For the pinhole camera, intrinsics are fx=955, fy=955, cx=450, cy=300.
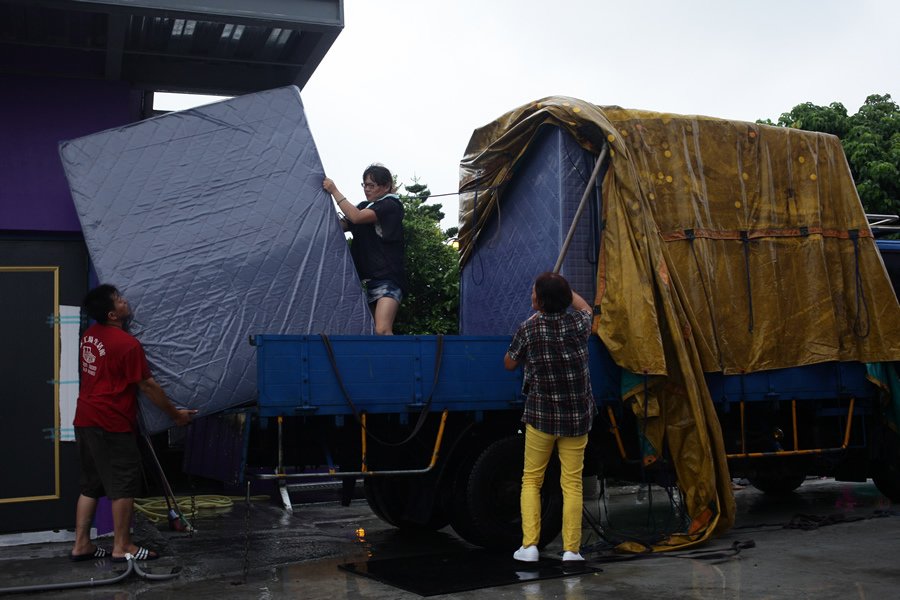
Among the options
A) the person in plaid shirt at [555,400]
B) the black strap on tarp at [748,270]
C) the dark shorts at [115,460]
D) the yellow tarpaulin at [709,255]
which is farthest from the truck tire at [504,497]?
the dark shorts at [115,460]

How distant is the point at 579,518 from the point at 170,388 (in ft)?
9.22

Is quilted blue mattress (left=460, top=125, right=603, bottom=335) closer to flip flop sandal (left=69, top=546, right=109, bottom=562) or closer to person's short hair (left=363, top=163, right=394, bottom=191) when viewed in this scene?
person's short hair (left=363, top=163, right=394, bottom=191)

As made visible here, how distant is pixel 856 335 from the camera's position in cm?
809

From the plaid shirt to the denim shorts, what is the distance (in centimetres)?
127

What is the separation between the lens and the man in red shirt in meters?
6.13

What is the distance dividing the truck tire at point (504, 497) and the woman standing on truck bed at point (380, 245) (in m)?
1.23

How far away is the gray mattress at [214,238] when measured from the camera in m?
6.29

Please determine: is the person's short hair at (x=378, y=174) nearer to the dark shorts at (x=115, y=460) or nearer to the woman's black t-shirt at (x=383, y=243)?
the woman's black t-shirt at (x=383, y=243)

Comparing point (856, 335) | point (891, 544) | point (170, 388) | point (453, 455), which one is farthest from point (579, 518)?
point (856, 335)

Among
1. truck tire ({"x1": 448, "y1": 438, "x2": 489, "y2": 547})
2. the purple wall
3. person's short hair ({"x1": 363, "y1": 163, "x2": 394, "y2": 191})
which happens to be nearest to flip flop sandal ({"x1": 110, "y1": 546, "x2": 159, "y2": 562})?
truck tire ({"x1": 448, "y1": 438, "x2": 489, "y2": 547})

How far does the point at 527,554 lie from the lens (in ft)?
20.6

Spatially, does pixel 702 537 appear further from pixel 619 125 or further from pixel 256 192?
pixel 256 192

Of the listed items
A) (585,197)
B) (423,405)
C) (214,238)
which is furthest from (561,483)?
(214,238)

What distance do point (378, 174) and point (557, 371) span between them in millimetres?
2181
